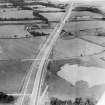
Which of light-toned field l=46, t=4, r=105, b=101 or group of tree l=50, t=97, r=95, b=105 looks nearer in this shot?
group of tree l=50, t=97, r=95, b=105

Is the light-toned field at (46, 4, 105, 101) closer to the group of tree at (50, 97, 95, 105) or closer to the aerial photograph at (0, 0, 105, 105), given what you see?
the aerial photograph at (0, 0, 105, 105)

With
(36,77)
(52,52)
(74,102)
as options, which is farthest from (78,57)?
(74,102)

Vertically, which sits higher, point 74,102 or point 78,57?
point 78,57

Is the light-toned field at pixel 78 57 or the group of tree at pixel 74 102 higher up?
the light-toned field at pixel 78 57

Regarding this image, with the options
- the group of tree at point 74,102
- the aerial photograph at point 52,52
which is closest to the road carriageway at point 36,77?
the aerial photograph at point 52,52

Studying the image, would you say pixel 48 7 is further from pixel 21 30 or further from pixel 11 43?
pixel 11 43

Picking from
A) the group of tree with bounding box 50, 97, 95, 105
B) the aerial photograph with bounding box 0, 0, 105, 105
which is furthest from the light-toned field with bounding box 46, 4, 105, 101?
the group of tree with bounding box 50, 97, 95, 105

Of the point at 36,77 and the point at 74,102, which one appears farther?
the point at 36,77

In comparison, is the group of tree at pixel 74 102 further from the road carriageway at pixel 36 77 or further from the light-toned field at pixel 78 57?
the road carriageway at pixel 36 77

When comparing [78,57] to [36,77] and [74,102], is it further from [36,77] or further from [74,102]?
[74,102]
